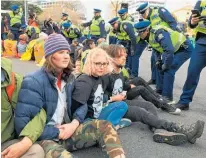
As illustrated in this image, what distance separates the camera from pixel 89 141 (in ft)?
8.14

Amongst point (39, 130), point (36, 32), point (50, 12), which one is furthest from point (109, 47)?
point (50, 12)

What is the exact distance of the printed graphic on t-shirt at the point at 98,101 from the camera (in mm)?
2850

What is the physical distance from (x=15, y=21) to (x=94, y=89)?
999 cm

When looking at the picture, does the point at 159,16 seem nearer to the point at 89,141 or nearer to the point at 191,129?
the point at 191,129

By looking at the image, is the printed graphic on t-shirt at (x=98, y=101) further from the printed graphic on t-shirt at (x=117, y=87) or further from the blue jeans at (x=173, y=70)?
the blue jeans at (x=173, y=70)

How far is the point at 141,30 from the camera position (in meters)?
4.72

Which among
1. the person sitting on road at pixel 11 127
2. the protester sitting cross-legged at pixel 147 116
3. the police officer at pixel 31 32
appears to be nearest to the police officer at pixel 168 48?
the protester sitting cross-legged at pixel 147 116

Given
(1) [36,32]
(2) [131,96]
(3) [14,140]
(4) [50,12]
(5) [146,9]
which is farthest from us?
(4) [50,12]

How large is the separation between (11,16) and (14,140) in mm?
10842

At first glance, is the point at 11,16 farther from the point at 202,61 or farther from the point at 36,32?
the point at 202,61

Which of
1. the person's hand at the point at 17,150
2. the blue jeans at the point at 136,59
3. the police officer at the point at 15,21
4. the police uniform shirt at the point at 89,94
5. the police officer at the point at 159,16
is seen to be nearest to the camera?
the person's hand at the point at 17,150

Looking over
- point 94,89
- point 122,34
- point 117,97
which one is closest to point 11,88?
Result: point 94,89

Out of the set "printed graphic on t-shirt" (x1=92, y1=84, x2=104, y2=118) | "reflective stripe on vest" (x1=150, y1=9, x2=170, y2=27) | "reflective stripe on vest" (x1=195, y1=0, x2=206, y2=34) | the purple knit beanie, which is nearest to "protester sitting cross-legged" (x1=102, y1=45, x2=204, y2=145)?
"printed graphic on t-shirt" (x1=92, y1=84, x2=104, y2=118)

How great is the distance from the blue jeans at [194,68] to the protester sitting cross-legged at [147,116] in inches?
41.6
